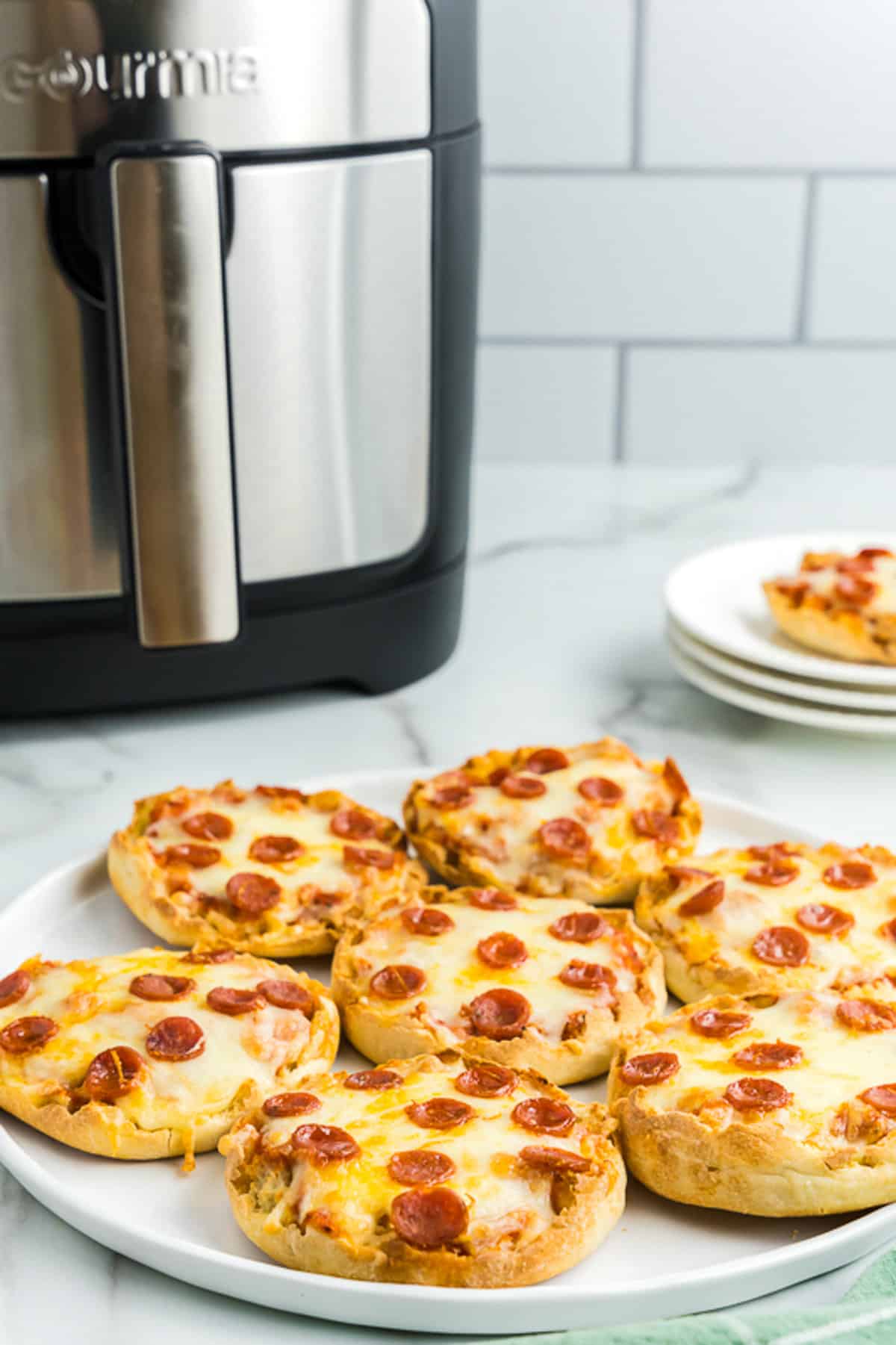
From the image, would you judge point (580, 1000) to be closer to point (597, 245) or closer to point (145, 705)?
point (145, 705)

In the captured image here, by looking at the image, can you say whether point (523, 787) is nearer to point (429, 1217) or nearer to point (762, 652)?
point (762, 652)

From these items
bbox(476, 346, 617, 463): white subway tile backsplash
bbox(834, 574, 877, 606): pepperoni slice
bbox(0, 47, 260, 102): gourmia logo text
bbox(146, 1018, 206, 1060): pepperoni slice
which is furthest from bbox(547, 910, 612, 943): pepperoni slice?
bbox(476, 346, 617, 463): white subway tile backsplash

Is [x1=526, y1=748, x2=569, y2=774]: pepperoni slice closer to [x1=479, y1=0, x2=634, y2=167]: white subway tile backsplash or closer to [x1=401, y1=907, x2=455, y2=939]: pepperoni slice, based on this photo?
[x1=401, y1=907, x2=455, y2=939]: pepperoni slice

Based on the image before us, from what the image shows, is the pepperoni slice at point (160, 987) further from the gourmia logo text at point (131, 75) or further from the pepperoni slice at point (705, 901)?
the gourmia logo text at point (131, 75)

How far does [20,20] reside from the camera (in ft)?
3.14

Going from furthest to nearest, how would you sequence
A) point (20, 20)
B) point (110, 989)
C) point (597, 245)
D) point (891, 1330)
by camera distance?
point (597, 245) → point (20, 20) → point (110, 989) → point (891, 1330)

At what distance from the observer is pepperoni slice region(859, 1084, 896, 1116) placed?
0.73 meters

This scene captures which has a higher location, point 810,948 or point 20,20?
point 20,20

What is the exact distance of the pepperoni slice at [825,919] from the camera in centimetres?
91

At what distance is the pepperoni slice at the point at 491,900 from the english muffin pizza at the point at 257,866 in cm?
6

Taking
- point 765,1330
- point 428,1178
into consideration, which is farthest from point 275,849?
point 765,1330

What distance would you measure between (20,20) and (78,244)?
133 millimetres

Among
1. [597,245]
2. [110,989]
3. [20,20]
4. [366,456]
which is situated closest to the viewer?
[110,989]

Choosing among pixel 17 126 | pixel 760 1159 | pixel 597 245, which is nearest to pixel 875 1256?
pixel 760 1159
